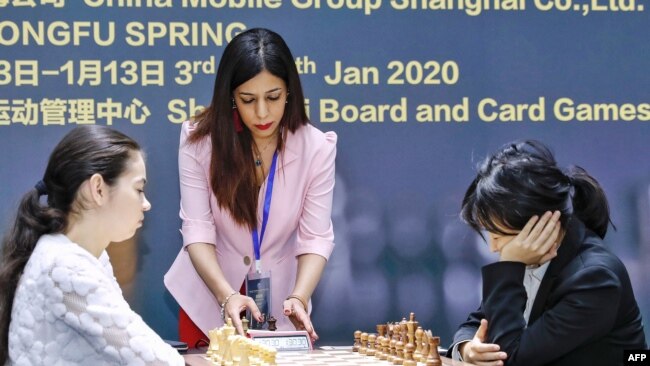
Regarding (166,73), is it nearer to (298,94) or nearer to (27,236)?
(298,94)

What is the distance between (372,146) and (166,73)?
3.02ft

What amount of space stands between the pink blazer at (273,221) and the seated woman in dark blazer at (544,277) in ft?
3.33

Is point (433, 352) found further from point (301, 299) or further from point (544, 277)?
point (301, 299)

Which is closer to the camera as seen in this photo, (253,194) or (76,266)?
(76,266)

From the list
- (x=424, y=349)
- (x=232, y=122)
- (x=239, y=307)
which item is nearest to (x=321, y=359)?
(x=424, y=349)

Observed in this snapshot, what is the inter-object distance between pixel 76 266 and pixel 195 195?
1.60 m

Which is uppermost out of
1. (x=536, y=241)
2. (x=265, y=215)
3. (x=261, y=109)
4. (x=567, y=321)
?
(x=261, y=109)

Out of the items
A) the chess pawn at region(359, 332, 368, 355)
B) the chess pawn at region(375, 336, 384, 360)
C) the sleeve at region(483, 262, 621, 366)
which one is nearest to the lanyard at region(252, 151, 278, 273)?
the chess pawn at region(359, 332, 368, 355)

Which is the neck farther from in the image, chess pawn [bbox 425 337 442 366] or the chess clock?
chess pawn [bbox 425 337 442 366]

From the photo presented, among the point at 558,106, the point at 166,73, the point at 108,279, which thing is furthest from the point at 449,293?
the point at 108,279

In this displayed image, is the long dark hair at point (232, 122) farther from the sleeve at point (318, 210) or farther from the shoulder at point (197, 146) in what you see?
the sleeve at point (318, 210)

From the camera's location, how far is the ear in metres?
2.53

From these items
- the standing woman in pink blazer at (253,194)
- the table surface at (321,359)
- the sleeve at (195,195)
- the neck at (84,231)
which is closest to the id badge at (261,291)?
the standing woman in pink blazer at (253,194)

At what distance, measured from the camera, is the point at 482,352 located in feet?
9.84
